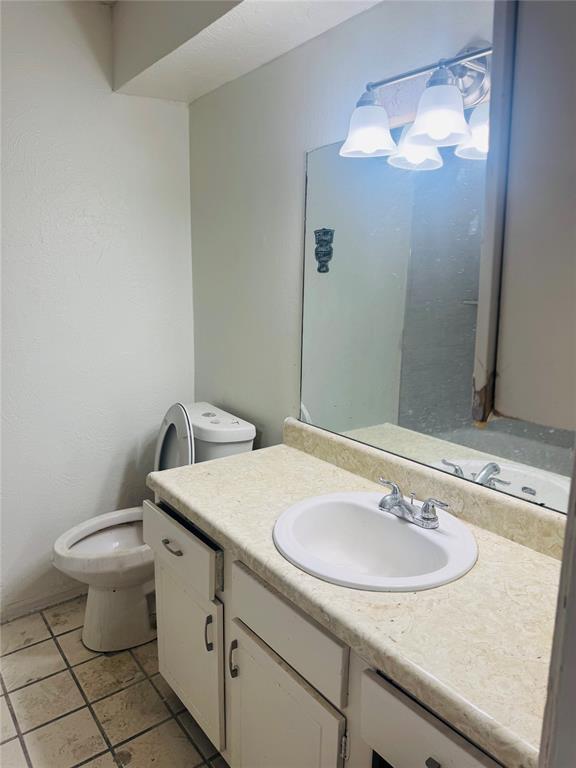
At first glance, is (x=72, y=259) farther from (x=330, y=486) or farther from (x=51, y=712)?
(x=51, y=712)

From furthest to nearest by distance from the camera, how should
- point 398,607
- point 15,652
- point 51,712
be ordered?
point 15,652 < point 51,712 < point 398,607

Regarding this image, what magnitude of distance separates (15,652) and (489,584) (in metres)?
1.80

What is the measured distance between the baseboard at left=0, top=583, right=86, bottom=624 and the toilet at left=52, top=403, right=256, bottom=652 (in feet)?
1.02

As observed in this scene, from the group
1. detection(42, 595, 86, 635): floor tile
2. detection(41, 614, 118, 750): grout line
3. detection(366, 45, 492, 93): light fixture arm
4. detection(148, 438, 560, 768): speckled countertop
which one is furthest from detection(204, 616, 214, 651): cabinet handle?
detection(366, 45, 492, 93): light fixture arm

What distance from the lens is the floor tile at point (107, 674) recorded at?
1827 mm

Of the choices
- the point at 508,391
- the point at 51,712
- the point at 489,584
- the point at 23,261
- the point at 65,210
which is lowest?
the point at 51,712

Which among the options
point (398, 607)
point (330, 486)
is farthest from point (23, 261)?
point (398, 607)

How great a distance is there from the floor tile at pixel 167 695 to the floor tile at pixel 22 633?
1.72ft

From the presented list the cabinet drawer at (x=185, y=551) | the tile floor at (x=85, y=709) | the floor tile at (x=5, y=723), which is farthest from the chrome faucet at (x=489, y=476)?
the floor tile at (x=5, y=723)

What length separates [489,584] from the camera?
3.41ft

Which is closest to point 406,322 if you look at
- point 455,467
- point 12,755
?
point 455,467

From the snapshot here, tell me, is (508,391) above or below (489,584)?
above

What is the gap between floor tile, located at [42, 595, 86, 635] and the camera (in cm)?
215

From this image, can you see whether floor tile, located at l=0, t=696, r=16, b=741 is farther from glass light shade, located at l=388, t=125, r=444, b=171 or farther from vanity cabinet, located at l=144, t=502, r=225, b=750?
glass light shade, located at l=388, t=125, r=444, b=171
